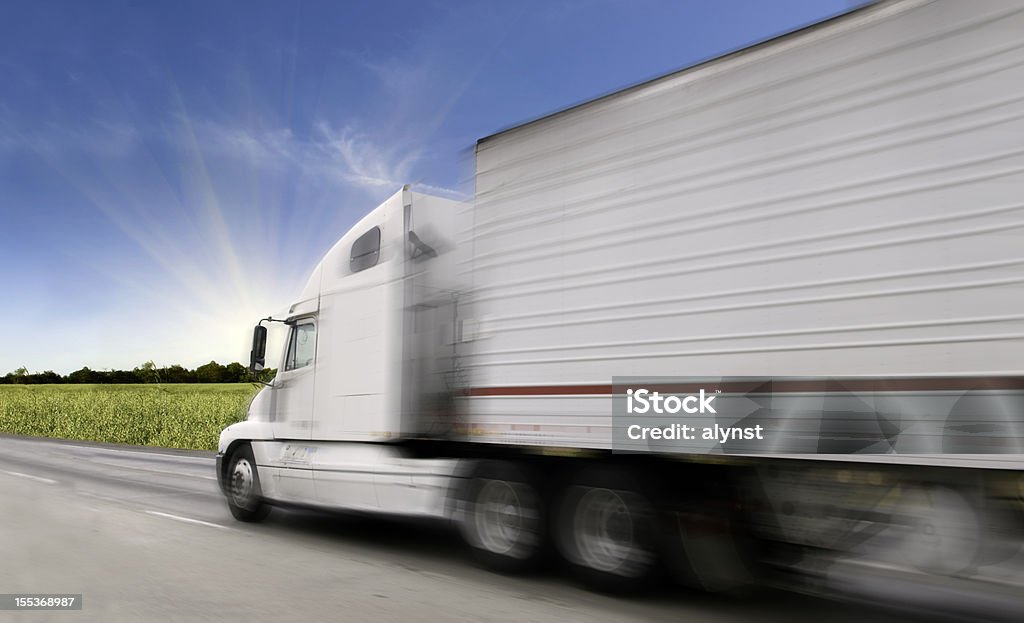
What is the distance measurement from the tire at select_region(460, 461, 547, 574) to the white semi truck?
0.07 ft

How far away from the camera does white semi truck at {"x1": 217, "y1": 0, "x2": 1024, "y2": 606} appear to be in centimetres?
456

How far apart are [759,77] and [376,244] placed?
4.34m

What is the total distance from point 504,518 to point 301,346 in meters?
3.66

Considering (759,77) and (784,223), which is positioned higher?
(759,77)

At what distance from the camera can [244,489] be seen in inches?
409

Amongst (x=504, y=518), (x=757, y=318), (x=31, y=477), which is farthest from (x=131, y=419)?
(x=757, y=318)

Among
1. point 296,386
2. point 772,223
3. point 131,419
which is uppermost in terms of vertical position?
point 772,223

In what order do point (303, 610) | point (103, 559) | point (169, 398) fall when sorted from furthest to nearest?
point (169, 398) < point (103, 559) < point (303, 610)

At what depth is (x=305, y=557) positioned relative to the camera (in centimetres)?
813

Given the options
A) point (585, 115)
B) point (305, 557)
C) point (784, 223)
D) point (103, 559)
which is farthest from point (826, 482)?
point (103, 559)

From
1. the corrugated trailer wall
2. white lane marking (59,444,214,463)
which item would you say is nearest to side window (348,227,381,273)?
the corrugated trailer wall

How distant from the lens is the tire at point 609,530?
611 cm

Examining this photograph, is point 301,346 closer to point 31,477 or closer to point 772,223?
point 772,223

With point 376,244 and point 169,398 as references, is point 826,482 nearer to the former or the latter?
point 376,244
